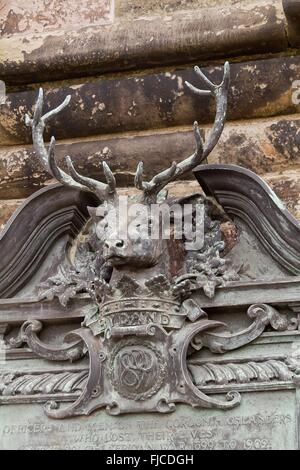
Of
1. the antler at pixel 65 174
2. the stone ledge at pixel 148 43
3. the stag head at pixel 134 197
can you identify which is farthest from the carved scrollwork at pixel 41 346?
the stone ledge at pixel 148 43

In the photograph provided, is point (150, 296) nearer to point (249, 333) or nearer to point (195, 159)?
point (249, 333)

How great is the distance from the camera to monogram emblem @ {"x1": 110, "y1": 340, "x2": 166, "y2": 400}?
3.57 m

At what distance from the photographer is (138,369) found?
358 centimetres

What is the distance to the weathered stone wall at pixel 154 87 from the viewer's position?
4082 mm

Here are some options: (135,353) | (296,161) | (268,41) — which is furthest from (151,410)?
(268,41)

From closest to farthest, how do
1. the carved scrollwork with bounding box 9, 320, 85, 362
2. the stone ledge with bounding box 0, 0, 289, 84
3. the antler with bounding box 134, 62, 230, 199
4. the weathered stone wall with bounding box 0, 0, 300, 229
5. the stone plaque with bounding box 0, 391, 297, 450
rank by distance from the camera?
the stone plaque with bounding box 0, 391, 297, 450 < the antler with bounding box 134, 62, 230, 199 < the carved scrollwork with bounding box 9, 320, 85, 362 < the weathered stone wall with bounding box 0, 0, 300, 229 < the stone ledge with bounding box 0, 0, 289, 84

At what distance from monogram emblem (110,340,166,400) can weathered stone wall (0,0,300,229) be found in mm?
750

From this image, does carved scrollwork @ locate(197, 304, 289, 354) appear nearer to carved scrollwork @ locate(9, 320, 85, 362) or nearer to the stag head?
the stag head

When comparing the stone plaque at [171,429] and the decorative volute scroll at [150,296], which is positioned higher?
the decorative volute scroll at [150,296]

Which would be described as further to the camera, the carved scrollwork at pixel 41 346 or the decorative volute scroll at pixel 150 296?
the carved scrollwork at pixel 41 346

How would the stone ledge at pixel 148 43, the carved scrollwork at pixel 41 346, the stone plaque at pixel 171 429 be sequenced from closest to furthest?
the stone plaque at pixel 171 429 < the carved scrollwork at pixel 41 346 < the stone ledge at pixel 148 43

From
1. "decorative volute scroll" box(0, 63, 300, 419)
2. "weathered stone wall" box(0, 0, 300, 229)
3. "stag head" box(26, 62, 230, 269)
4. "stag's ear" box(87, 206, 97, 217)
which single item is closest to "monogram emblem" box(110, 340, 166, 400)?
"decorative volute scroll" box(0, 63, 300, 419)

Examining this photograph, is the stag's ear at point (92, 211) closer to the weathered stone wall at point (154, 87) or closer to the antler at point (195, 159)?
the antler at point (195, 159)

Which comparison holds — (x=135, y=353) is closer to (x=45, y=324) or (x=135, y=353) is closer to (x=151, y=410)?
(x=151, y=410)
